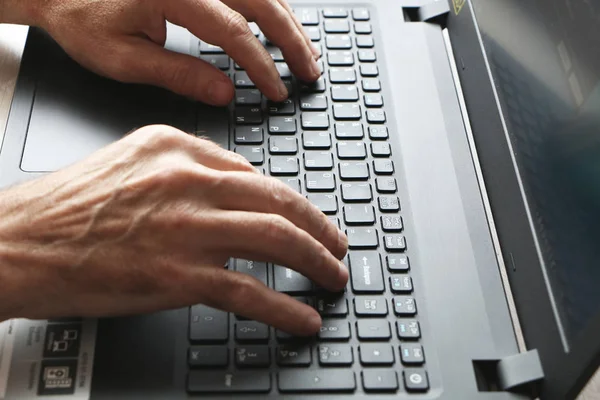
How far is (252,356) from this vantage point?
60 centimetres

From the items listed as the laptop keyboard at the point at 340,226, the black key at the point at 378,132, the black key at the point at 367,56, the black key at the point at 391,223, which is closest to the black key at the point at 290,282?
the laptop keyboard at the point at 340,226

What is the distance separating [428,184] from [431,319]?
6.5 inches

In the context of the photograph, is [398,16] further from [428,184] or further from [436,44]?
[428,184]

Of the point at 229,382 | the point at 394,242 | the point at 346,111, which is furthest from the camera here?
the point at 346,111

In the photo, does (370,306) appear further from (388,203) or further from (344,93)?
(344,93)

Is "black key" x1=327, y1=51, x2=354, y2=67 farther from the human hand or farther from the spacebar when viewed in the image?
the spacebar

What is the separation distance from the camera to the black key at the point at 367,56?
33.1 inches

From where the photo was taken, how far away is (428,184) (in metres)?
0.74

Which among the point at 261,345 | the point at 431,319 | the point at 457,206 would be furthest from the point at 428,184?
the point at 261,345

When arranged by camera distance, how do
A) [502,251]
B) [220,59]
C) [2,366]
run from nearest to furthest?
[2,366]
[502,251]
[220,59]

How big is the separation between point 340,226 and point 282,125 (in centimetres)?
15

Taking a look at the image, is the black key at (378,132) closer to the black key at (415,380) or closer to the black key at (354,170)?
the black key at (354,170)

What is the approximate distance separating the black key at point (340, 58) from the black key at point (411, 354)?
379mm

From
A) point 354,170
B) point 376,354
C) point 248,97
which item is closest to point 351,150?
point 354,170
